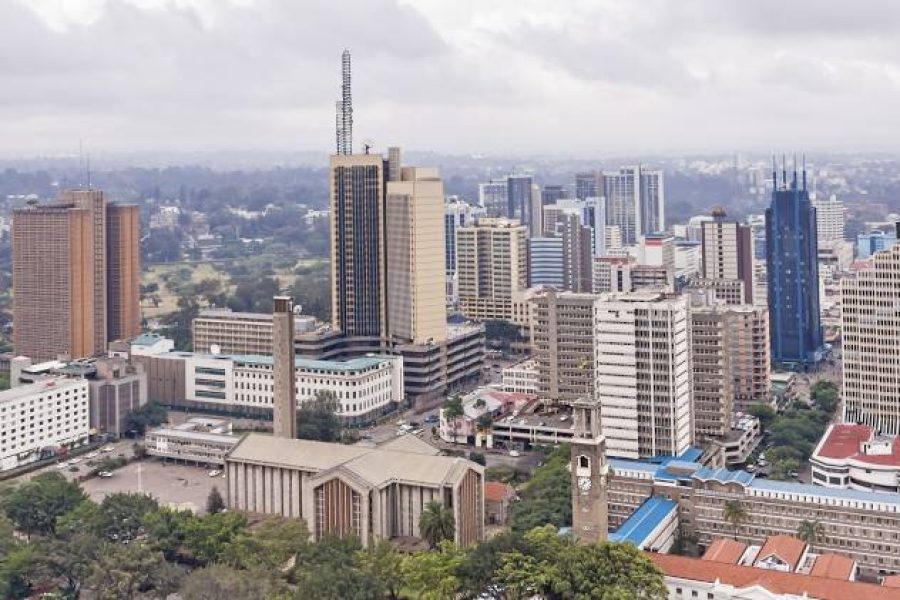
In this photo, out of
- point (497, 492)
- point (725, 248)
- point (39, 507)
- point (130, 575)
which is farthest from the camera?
point (725, 248)

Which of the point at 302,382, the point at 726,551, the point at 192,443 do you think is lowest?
the point at 726,551

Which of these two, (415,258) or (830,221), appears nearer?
(415,258)

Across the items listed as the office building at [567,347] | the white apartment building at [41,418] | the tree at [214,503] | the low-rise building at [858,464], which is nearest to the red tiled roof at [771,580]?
the low-rise building at [858,464]

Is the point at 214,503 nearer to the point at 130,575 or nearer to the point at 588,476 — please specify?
the point at 130,575

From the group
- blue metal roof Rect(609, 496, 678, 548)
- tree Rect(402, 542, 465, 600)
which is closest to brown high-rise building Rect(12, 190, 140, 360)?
blue metal roof Rect(609, 496, 678, 548)

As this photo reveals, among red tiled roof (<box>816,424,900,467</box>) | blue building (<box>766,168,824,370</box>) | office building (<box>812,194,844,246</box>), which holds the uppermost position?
office building (<box>812,194,844,246</box>)

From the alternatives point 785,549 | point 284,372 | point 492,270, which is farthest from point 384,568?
point 492,270

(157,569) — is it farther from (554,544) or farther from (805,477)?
(805,477)

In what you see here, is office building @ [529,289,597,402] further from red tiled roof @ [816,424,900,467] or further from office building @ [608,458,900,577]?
office building @ [608,458,900,577]

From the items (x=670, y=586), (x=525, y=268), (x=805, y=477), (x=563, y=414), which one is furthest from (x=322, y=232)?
(x=670, y=586)
